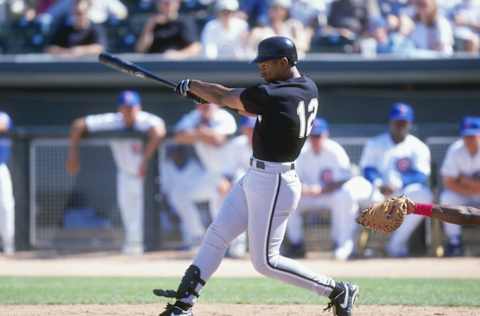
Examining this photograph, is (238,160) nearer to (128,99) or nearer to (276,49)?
(128,99)

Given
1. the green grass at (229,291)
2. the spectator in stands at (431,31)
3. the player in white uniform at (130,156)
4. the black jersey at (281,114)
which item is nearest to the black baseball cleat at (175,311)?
the black jersey at (281,114)

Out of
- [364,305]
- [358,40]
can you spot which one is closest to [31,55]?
[358,40]

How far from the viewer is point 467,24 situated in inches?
500

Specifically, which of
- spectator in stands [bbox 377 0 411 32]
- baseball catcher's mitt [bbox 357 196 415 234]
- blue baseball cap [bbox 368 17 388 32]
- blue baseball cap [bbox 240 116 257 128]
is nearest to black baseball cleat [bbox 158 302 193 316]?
baseball catcher's mitt [bbox 357 196 415 234]

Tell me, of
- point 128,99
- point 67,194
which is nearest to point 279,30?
point 128,99

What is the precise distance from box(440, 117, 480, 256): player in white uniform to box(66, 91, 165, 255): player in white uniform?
317 centimetres

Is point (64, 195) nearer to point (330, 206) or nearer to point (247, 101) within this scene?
point (330, 206)

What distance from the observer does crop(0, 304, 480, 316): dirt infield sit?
21.2ft

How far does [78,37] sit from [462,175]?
4951 mm

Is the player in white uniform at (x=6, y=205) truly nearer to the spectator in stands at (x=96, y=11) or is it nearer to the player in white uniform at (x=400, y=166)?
the spectator in stands at (x=96, y=11)

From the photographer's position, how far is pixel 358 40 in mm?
12242

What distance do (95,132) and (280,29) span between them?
2.55m

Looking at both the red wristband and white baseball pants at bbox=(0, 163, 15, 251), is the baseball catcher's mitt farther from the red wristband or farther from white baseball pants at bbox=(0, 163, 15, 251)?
white baseball pants at bbox=(0, 163, 15, 251)

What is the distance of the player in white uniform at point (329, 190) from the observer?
10562 millimetres
